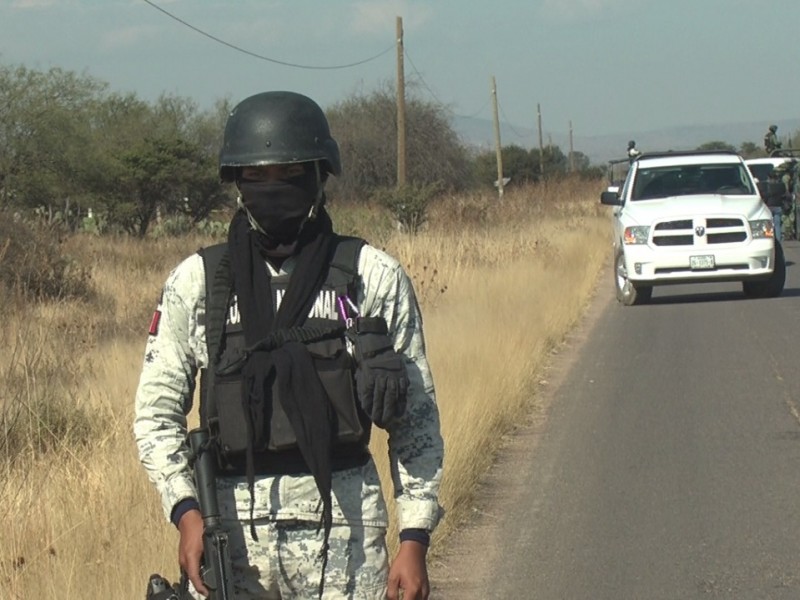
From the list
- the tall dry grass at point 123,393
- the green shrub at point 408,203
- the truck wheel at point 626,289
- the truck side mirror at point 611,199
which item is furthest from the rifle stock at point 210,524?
the green shrub at point 408,203

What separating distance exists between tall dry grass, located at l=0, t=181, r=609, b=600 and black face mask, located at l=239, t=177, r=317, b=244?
Result: 193cm

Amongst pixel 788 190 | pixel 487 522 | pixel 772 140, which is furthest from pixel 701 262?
pixel 772 140

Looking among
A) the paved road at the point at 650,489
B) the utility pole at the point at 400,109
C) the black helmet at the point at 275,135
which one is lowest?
the paved road at the point at 650,489

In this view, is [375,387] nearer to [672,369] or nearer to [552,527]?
[552,527]

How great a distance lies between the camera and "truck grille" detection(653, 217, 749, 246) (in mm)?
16547

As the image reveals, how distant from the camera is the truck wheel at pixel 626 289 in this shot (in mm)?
17328

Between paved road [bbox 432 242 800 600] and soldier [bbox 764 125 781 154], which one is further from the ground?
soldier [bbox 764 125 781 154]

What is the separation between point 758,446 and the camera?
27.6 ft

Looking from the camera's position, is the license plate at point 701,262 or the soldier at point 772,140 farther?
the soldier at point 772,140

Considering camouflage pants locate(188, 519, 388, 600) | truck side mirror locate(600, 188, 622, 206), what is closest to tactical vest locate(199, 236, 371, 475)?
camouflage pants locate(188, 519, 388, 600)

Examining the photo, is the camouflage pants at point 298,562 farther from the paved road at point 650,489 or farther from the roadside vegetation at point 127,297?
the paved road at point 650,489

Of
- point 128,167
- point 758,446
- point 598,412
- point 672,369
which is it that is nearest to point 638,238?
point 672,369

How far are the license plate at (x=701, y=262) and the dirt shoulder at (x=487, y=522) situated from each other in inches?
235

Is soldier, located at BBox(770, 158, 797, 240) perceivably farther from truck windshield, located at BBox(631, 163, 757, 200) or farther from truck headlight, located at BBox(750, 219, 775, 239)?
truck headlight, located at BBox(750, 219, 775, 239)
